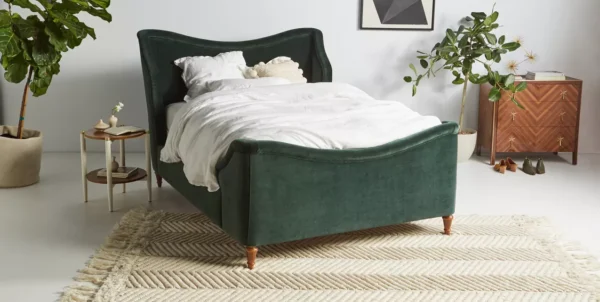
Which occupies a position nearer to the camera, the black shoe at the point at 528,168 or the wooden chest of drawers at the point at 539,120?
the black shoe at the point at 528,168

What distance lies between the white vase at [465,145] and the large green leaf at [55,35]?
115 inches

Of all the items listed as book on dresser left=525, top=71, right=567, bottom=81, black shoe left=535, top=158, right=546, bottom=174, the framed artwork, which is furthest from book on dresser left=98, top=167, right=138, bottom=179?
book on dresser left=525, top=71, right=567, bottom=81

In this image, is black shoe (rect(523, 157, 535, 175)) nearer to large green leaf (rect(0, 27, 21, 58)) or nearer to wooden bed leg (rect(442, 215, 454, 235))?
wooden bed leg (rect(442, 215, 454, 235))

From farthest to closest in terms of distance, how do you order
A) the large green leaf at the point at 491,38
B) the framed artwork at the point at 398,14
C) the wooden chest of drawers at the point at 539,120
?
the framed artwork at the point at 398,14, the wooden chest of drawers at the point at 539,120, the large green leaf at the point at 491,38

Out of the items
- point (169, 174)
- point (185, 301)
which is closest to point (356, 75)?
point (169, 174)

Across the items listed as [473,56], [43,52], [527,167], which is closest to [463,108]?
[473,56]

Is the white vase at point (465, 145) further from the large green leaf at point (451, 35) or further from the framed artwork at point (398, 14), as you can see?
the framed artwork at point (398, 14)

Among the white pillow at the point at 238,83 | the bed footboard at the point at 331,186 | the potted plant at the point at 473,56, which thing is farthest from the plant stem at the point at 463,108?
the bed footboard at the point at 331,186

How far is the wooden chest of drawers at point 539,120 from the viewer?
5723 millimetres

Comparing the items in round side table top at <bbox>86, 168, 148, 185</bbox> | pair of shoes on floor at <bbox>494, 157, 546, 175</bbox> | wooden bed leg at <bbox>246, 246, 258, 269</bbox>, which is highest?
round side table top at <bbox>86, 168, 148, 185</bbox>

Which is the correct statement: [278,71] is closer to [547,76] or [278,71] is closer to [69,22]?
[69,22]

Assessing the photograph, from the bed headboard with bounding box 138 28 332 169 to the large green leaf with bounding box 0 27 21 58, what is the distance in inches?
32.4

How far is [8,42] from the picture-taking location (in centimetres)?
447

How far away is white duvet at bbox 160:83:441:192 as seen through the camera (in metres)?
3.66
